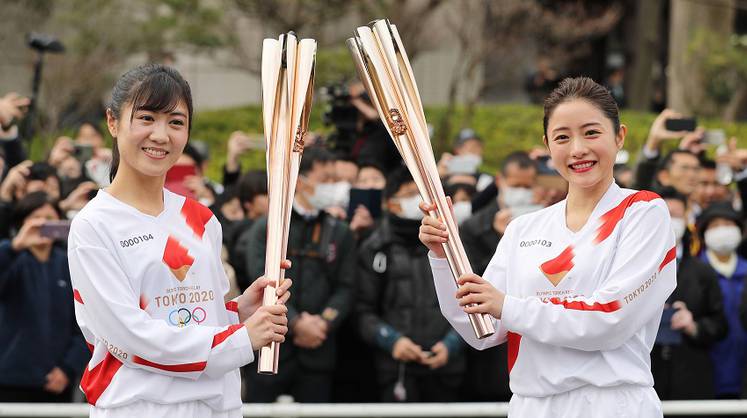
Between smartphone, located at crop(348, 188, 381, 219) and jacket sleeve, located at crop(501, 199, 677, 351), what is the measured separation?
311cm

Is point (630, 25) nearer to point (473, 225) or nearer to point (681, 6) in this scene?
point (681, 6)

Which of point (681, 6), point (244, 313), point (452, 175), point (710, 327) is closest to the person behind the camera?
point (244, 313)

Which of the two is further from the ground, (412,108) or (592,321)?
(412,108)

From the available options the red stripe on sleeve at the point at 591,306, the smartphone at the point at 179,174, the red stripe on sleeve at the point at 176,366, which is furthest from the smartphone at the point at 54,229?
the red stripe on sleeve at the point at 591,306

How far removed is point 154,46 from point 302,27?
5.59 feet

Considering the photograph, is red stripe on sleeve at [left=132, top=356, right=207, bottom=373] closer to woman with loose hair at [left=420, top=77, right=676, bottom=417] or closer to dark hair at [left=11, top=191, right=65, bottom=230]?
woman with loose hair at [left=420, top=77, right=676, bottom=417]

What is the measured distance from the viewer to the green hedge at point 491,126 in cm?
1327

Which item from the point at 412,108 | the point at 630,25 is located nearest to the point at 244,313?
the point at 412,108

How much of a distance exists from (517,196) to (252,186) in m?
1.36

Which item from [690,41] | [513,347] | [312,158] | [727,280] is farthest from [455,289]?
[690,41]

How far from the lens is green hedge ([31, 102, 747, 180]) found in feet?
43.5

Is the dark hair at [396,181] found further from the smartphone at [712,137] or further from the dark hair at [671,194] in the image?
the smartphone at [712,137]

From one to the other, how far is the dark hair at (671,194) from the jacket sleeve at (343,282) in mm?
1522

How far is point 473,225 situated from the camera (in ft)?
18.9
